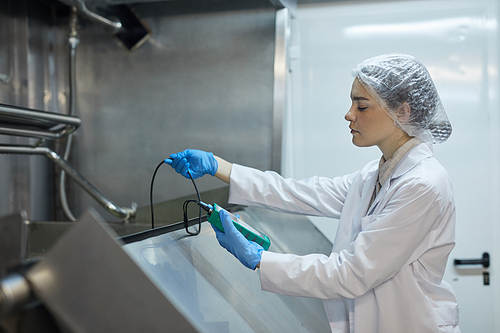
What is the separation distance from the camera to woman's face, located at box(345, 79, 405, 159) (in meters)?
0.98

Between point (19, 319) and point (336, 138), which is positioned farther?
point (336, 138)

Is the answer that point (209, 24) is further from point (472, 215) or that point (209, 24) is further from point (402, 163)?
point (472, 215)

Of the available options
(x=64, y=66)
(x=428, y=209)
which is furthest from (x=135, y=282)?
(x=64, y=66)

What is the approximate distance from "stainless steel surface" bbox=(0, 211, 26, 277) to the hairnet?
0.80 metres

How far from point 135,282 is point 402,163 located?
2.38 feet

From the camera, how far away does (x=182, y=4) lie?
1706 mm

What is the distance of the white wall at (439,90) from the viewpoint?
4.75 ft

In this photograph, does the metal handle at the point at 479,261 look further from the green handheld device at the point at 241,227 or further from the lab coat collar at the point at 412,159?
the green handheld device at the point at 241,227

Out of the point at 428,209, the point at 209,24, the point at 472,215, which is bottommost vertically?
the point at 472,215

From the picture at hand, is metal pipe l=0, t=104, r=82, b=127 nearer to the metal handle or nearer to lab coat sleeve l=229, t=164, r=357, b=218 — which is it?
lab coat sleeve l=229, t=164, r=357, b=218

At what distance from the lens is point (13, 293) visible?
0.45m

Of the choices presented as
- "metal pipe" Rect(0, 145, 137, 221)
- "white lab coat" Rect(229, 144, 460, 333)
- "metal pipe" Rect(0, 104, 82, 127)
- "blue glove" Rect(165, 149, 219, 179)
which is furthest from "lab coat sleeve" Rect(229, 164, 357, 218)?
"metal pipe" Rect(0, 104, 82, 127)

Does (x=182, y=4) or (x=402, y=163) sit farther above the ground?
(x=182, y=4)

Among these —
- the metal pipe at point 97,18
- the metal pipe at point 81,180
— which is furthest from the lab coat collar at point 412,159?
the metal pipe at point 97,18
